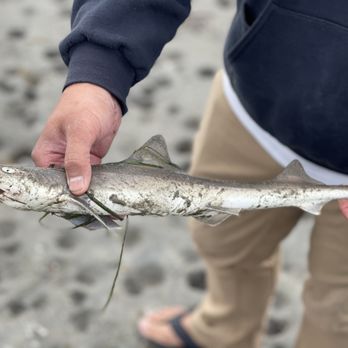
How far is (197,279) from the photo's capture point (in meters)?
2.60

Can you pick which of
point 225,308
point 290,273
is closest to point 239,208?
point 225,308

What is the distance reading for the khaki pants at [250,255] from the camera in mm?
1719

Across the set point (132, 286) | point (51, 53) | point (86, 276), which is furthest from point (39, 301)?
point (51, 53)

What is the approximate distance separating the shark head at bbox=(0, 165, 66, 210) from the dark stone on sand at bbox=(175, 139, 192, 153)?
1.94m

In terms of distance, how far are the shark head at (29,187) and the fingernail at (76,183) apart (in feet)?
0.08

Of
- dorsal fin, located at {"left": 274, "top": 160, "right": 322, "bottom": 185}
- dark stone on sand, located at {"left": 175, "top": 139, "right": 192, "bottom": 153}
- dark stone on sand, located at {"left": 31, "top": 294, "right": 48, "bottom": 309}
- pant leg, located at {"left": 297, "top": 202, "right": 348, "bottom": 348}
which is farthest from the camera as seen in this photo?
dark stone on sand, located at {"left": 175, "top": 139, "right": 192, "bottom": 153}

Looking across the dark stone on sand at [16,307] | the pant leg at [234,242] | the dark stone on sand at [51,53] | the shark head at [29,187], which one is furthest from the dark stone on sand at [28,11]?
the shark head at [29,187]

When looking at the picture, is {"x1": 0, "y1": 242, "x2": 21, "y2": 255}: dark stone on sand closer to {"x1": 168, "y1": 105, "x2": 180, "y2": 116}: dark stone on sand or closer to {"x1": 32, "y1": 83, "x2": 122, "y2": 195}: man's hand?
{"x1": 168, "y1": 105, "x2": 180, "y2": 116}: dark stone on sand

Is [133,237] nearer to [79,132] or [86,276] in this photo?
[86,276]

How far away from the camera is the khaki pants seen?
1.72 meters

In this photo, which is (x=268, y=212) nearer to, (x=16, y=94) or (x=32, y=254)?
(x=32, y=254)

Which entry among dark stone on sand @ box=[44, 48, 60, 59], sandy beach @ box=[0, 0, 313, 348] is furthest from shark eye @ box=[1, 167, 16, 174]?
dark stone on sand @ box=[44, 48, 60, 59]

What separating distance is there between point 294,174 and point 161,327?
1068mm

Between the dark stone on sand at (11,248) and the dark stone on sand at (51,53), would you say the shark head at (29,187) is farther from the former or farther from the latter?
the dark stone on sand at (51,53)
